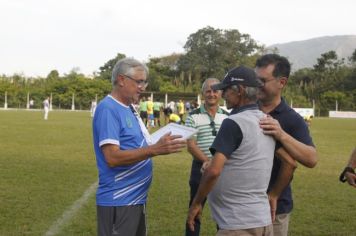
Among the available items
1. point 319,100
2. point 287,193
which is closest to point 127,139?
point 287,193

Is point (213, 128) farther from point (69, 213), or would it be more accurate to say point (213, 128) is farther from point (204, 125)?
point (69, 213)

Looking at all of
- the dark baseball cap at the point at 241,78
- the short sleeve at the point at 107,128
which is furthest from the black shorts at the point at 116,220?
the dark baseball cap at the point at 241,78

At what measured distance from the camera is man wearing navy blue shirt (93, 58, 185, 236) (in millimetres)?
→ 3633

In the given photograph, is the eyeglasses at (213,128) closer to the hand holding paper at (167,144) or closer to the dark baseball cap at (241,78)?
the hand holding paper at (167,144)

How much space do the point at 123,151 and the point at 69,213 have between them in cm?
434

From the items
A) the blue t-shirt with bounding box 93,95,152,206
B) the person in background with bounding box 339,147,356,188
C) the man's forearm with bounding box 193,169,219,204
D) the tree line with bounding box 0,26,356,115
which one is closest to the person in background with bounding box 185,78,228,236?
the person in background with bounding box 339,147,356,188

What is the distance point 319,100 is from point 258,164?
78.5 meters

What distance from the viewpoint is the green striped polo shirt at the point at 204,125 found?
18.5 ft

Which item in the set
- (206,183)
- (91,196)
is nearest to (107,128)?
(206,183)

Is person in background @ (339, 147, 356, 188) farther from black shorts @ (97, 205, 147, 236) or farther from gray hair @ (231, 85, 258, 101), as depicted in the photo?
black shorts @ (97, 205, 147, 236)

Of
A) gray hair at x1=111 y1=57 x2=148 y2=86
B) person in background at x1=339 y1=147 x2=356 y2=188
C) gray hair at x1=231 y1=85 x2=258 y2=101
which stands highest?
gray hair at x1=111 y1=57 x2=148 y2=86

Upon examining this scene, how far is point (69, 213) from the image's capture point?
765cm

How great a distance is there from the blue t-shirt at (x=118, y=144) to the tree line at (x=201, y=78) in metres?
69.9

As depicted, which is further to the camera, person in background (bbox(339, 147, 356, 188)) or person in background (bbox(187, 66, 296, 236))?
person in background (bbox(339, 147, 356, 188))
